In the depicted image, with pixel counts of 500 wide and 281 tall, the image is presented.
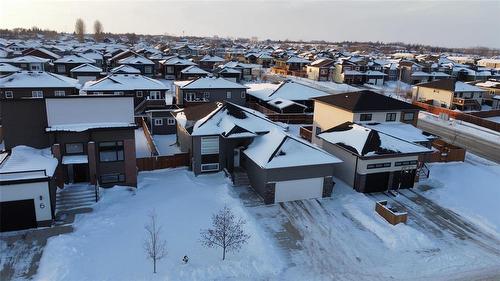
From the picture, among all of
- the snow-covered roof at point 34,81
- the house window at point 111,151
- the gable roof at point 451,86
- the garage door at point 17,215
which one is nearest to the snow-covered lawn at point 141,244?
the house window at point 111,151

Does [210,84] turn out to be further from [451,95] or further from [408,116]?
[451,95]

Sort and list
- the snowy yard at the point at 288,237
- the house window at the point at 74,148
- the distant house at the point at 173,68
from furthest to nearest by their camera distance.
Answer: the distant house at the point at 173,68 → the house window at the point at 74,148 → the snowy yard at the point at 288,237

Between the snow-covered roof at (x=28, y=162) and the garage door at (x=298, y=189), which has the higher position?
the snow-covered roof at (x=28, y=162)

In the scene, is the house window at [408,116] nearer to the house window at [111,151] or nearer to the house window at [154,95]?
the house window at [111,151]

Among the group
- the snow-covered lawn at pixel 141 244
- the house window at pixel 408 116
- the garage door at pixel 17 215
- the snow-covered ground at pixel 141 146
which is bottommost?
the snow-covered lawn at pixel 141 244

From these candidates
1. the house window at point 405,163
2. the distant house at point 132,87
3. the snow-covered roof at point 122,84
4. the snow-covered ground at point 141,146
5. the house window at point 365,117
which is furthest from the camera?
the distant house at point 132,87

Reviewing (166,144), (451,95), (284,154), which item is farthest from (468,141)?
(166,144)
